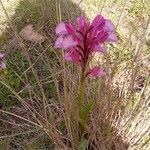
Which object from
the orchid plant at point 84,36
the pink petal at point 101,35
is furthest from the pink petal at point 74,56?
the pink petal at point 101,35

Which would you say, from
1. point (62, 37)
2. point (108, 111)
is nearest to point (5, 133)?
point (108, 111)

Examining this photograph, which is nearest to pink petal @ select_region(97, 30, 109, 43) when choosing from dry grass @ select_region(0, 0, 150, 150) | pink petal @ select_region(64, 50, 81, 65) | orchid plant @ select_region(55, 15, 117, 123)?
orchid plant @ select_region(55, 15, 117, 123)

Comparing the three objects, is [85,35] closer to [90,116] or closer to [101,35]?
[101,35]

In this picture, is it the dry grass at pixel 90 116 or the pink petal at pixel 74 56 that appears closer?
the pink petal at pixel 74 56

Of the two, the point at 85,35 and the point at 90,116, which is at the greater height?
the point at 85,35

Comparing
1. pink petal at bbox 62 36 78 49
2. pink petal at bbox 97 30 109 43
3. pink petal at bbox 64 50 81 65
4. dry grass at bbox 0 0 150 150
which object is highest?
pink petal at bbox 62 36 78 49

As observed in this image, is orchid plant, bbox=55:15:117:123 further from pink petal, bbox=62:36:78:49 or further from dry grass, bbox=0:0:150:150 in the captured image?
dry grass, bbox=0:0:150:150

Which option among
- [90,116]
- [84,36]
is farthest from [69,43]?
[90,116]

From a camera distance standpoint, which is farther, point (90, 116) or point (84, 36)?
point (90, 116)

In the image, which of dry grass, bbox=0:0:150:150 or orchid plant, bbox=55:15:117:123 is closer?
orchid plant, bbox=55:15:117:123

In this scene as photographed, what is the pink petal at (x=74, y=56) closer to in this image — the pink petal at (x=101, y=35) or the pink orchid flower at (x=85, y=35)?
the pink orchid flower at (x=85, y=35)

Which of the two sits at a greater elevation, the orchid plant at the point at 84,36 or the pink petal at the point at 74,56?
the orchid plant at the point at 84,36

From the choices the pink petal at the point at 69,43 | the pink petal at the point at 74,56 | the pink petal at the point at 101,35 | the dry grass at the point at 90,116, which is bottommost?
the dry grass at the point at 90,116
